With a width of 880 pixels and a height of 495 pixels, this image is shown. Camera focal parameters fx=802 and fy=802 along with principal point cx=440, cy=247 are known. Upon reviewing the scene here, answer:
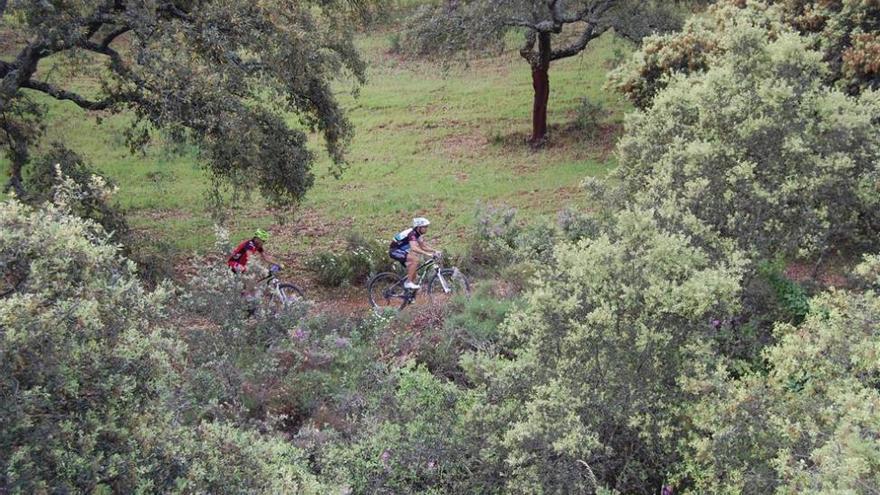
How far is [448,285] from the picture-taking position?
1433 centimetres

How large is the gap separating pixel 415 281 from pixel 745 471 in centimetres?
803

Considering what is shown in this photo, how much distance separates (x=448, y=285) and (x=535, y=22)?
1114 centimetres

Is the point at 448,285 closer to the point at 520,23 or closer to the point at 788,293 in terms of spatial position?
the point at 788,293

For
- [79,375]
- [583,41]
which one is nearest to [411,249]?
[79,375]

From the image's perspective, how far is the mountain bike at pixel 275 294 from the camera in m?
10.4

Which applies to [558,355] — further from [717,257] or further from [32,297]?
[32,297]

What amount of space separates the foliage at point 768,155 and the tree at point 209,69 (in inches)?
288

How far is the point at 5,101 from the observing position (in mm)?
15180

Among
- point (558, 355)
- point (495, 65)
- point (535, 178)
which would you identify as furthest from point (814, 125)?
point (495, 65)

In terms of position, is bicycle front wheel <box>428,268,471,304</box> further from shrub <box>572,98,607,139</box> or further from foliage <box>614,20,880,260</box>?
shrub <box>572,98,607,139</box>

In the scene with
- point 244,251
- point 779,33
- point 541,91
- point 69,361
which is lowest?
point 541,91

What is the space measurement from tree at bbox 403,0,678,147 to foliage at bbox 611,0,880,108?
3.43 m

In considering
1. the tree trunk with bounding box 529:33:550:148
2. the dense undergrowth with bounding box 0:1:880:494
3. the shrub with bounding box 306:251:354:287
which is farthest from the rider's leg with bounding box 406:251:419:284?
the tree trunk with bounding box 529:33:550:148

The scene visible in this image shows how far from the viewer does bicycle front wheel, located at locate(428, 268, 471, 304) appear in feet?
46.4
